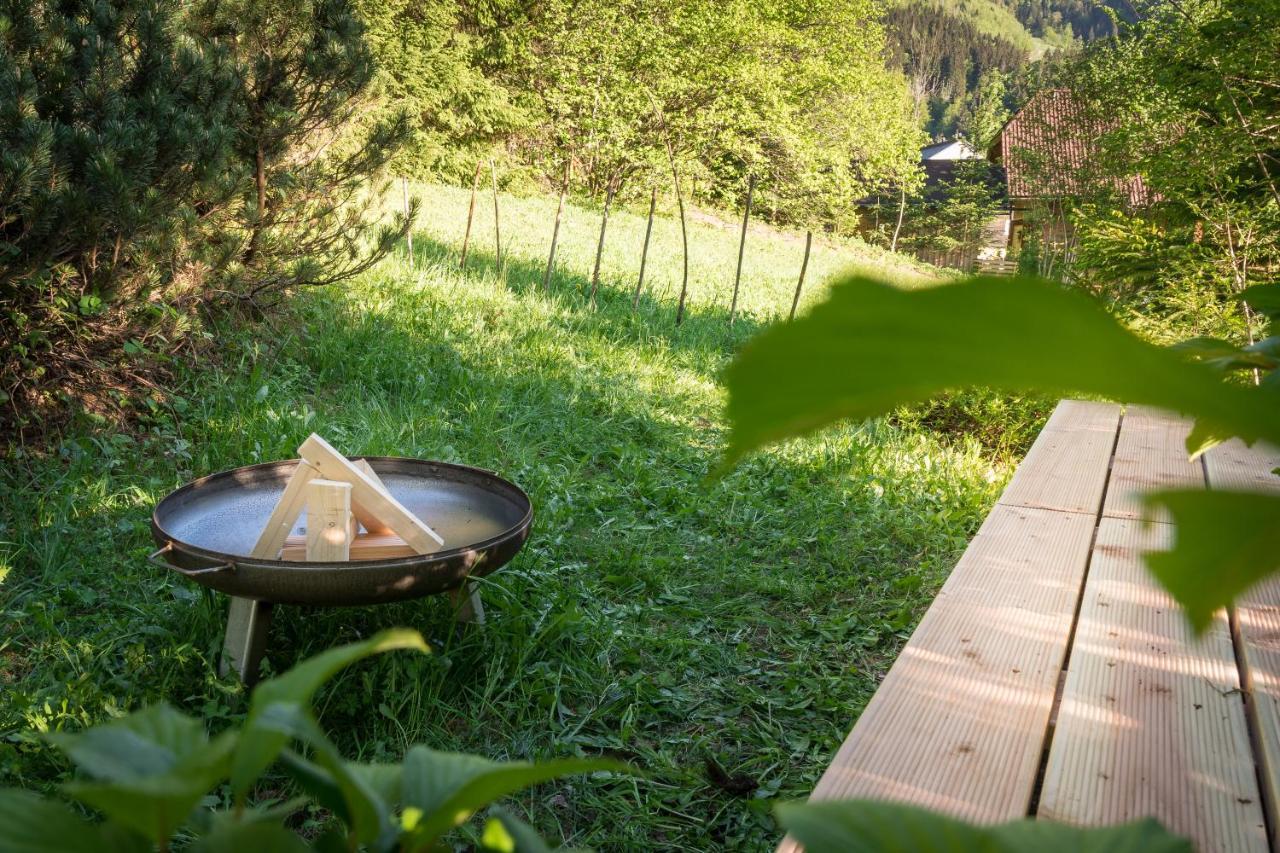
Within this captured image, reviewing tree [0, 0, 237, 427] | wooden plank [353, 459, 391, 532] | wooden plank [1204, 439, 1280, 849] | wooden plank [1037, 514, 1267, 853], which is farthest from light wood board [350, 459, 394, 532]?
wooden plank [1204, 439, 1280, 849]

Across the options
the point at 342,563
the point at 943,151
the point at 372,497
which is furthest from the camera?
the point at 943,151

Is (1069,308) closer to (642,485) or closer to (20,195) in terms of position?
(20,195)

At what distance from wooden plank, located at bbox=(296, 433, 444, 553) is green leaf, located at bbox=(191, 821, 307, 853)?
2.34 m

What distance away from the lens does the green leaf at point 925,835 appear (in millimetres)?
257

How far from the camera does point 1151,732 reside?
3.76ft

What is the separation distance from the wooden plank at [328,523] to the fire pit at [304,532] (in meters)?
0.11

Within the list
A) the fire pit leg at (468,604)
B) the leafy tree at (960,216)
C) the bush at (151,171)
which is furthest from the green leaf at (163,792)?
the leafy tree at (960,216)

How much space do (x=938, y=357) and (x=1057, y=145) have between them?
18.7m

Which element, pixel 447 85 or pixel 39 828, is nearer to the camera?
pixel 39 828

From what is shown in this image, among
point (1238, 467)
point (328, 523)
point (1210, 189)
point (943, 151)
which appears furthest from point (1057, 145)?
point (943, 151)

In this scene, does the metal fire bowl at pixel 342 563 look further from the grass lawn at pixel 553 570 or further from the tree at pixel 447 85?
the tree at pixel 447 85

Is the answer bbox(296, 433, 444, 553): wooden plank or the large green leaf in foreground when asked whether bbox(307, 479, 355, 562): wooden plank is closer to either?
bbox(296, 433, 444, 553): wooden plank

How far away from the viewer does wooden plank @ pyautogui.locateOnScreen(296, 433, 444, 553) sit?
2.55 m

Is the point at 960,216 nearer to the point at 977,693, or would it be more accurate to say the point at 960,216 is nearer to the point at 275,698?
the point at 977,693
